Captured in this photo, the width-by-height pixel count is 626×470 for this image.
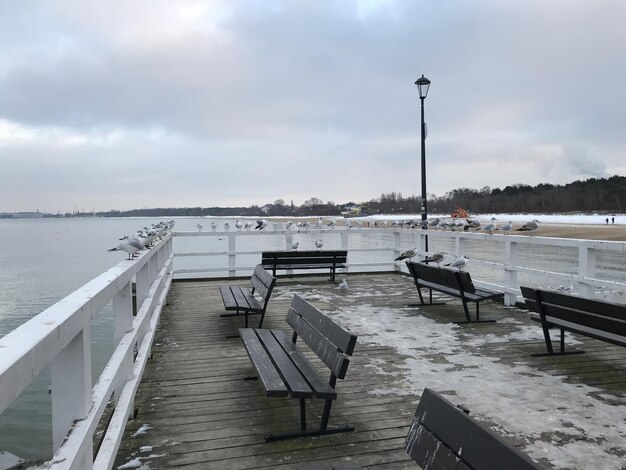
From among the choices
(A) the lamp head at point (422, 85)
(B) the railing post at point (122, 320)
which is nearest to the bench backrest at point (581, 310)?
(B) the railing post at point (122, 320)

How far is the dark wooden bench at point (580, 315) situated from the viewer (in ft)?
15.7

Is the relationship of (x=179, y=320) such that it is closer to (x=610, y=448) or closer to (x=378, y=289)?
(x=378, y=289)

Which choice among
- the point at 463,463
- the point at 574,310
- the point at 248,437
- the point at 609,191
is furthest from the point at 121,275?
the point at 609,191

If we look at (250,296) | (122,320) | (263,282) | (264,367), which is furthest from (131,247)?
(250,296)

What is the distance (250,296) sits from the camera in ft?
25.3

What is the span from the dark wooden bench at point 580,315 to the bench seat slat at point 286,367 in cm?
297

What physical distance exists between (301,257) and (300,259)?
0.17ft

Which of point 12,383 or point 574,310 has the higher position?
point 12,383

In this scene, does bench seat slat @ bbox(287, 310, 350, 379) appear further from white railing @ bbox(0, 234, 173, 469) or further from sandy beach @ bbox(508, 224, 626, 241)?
sandy beach @ bbox(508, 224, 626, 241)

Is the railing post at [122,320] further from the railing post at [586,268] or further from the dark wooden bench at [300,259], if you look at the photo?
the dark wooden bench at [300,259]

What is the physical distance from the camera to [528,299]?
20.3ft

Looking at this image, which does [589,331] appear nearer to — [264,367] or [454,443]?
[264,367]

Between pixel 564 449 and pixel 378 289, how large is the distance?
7.16 metres

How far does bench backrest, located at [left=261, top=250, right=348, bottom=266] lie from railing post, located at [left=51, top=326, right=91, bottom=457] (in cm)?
862
